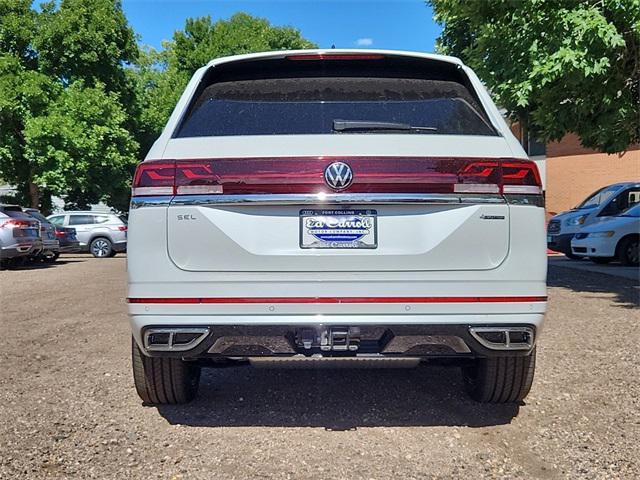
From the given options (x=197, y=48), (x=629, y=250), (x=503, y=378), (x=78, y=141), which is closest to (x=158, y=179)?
(x=503, y=378)

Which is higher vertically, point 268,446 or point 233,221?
point 233,221

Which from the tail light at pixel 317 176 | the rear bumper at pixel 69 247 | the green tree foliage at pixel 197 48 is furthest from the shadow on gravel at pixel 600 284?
the green tree foliage at pixel 197 48

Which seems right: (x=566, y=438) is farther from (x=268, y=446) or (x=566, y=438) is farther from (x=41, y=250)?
(x=41, y=250)

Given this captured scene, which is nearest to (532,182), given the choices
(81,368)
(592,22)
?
(81,368)

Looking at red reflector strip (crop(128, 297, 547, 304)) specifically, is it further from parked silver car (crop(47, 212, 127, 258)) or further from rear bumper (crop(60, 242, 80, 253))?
parked silver car (crop(47, 212, 127, 258))

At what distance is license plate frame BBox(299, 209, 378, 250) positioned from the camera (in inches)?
117

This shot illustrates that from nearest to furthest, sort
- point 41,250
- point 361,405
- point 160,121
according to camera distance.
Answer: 1. point 361,405
2. point 41,250
3. point 160,121

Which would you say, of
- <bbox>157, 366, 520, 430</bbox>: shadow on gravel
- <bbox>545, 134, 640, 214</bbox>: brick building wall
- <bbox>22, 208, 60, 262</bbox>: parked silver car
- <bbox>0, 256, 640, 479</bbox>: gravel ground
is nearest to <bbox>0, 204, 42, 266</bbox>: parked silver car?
<bbox>22, 208, 60, 262</bbox>: parked silver car

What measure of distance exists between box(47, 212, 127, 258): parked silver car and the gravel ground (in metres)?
14.5

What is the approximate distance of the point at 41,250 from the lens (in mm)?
15195

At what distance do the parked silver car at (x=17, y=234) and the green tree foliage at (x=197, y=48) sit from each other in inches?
600

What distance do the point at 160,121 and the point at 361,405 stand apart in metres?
27.5

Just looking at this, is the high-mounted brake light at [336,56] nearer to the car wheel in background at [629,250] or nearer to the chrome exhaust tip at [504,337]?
the chrome exhaust tip at [504,337]

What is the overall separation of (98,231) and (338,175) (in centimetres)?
1828
